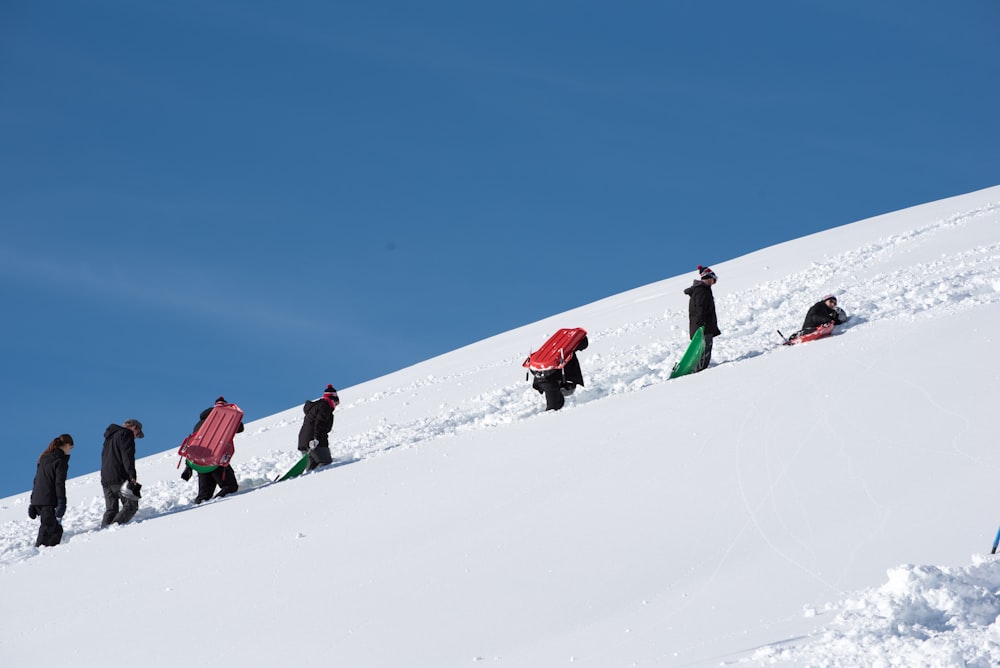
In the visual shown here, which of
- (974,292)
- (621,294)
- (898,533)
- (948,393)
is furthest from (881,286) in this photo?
(621,294)

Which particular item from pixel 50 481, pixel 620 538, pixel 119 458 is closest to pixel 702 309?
pixel 620 538

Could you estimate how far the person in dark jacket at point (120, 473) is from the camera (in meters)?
12.2

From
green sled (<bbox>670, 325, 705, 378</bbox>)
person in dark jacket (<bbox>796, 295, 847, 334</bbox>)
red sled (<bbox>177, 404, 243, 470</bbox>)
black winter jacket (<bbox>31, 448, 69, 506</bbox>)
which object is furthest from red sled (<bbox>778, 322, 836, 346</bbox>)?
black winter jacket (<bbox>31, 448, 69, 506</bbox>)

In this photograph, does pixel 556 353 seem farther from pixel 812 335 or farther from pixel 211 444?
pixel 211 444

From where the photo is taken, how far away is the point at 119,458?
481 inches

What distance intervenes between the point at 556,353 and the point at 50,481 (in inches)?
250

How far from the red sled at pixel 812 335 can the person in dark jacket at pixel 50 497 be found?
9.51m

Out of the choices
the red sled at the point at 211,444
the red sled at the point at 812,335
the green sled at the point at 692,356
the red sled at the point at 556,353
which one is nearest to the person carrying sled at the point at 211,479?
the red sled at the point at 211,444

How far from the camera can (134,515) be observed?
41.6 ft

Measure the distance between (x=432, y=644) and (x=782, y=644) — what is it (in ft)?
7.82

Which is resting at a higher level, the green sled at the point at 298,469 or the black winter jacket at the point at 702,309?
the black winter jacket at the point at 702,309

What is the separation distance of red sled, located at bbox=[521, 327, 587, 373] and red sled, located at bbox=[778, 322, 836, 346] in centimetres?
299

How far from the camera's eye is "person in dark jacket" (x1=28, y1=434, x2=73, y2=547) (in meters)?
11.8

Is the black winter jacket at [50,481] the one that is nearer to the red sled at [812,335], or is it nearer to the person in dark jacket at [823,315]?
the red sled at [812,335]
